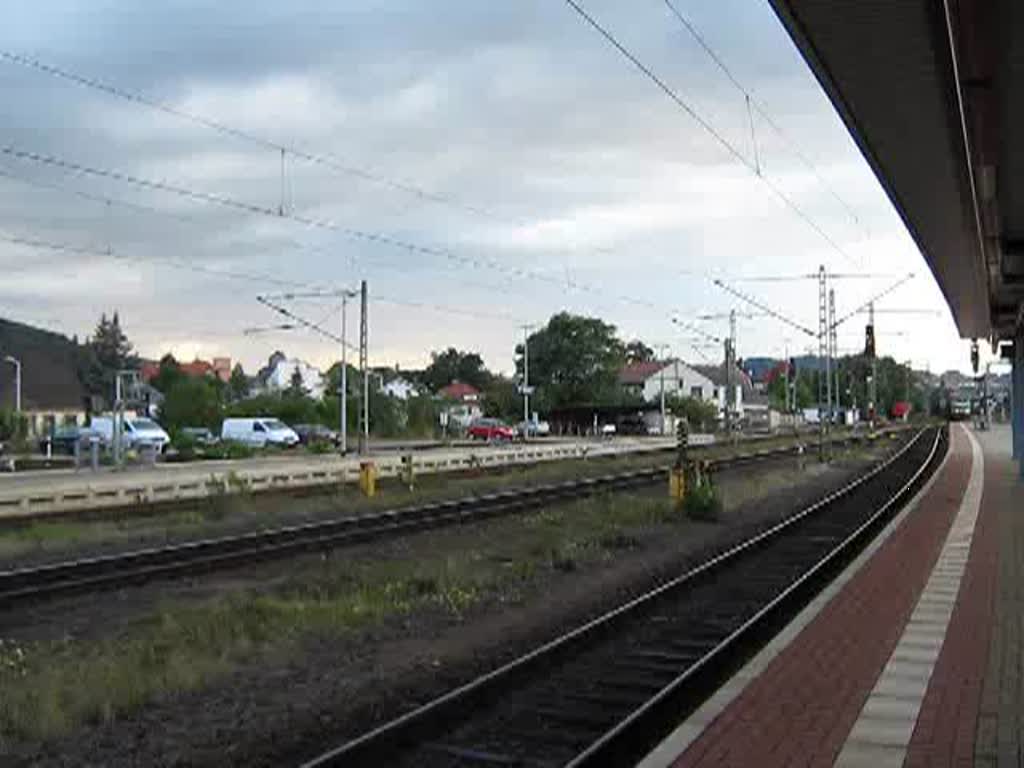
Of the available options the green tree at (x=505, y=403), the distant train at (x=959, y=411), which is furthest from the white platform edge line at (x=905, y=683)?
the distant train at (x=959, y=411)

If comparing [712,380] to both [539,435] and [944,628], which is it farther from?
[944,628]

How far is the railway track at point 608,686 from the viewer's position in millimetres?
8102

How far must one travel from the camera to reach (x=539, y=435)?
3674 inches

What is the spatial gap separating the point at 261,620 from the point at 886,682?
22.0ft

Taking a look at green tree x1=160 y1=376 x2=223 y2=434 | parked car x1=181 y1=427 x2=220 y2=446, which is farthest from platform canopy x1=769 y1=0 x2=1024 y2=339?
green tree x1=160 y1=376 x2=223 y2=434

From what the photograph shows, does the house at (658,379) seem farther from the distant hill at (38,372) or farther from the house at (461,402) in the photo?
the distant hill at (38,372)

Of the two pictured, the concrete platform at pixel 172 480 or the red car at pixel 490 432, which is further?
the red car at pixel 490 432

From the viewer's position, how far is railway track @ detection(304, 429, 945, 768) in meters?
8.10

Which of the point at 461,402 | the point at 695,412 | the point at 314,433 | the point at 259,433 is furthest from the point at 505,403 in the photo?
the point at 259,433

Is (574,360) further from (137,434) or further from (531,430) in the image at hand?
(137,434)

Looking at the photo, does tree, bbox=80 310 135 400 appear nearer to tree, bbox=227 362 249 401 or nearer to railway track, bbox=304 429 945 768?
tree, bbox=227 362 249 401

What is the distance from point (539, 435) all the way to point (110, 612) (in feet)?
259

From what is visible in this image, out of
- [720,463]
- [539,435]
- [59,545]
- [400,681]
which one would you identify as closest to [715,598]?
[400,681]

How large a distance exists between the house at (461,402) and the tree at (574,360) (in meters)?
8.48
